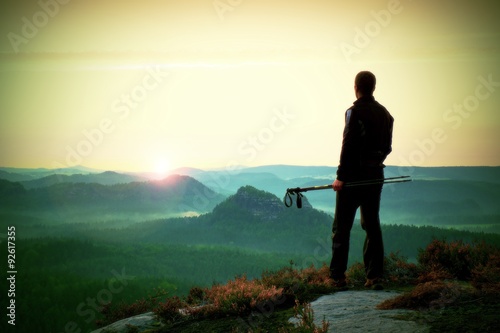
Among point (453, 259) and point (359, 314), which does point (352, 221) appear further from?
point (453, 259)

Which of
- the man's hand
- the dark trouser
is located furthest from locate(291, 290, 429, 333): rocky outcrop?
the man's hand

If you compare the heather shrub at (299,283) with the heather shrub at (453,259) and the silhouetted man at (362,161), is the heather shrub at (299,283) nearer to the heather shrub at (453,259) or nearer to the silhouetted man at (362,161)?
the silhouetted man at (362,161)

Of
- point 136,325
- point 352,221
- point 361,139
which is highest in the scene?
point 361,139

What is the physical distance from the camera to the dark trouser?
862 centimetres

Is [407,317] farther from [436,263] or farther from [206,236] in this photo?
[206,236]

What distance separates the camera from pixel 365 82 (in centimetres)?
860

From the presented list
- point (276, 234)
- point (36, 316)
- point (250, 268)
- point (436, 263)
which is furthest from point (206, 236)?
point (436, 263)

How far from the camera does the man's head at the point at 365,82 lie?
28.2ft

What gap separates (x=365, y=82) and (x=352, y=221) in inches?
106

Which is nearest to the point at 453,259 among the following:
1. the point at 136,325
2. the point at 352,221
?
the point at 352,221

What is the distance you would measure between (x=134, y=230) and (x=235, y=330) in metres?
198

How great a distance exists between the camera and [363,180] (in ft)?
27.9

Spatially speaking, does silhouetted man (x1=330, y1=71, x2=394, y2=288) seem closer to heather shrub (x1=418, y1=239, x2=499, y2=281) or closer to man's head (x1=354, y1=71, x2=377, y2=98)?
man's head (x1=354, y1=71, x2=377, y2=98)

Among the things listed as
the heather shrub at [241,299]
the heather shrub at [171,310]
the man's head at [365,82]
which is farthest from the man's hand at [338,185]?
the heather shrub at [171,310]
